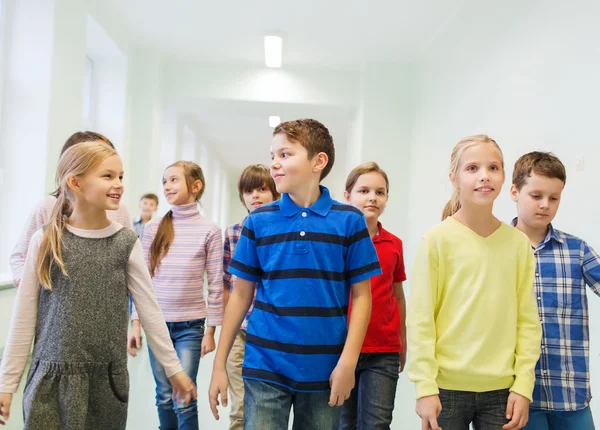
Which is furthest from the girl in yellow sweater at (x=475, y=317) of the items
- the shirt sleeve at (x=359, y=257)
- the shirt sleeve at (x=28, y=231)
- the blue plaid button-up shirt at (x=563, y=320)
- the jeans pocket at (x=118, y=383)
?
the shirt sleeve at (x=28, y=231)

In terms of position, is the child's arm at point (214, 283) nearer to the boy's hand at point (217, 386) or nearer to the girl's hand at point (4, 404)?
the boy's hand at point (217, 386)

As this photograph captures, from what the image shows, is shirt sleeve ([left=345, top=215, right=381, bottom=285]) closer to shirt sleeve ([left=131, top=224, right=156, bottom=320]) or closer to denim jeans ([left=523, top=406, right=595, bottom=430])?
denim jeans ([left=523, top=406, right=595, bottom=430])

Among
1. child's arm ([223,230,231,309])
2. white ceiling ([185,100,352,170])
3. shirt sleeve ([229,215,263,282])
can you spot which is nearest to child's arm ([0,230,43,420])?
shirt sleeve ([229,215,263,282])

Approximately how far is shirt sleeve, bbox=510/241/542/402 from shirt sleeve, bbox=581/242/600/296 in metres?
0.31

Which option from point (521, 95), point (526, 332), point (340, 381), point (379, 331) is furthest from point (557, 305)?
point (521, 95)

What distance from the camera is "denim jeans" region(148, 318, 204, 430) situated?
2.12 metres

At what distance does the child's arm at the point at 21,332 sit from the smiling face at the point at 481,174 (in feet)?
3.84

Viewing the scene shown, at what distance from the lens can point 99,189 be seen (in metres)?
1.49

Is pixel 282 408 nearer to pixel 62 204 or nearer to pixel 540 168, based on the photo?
pixel 62 204

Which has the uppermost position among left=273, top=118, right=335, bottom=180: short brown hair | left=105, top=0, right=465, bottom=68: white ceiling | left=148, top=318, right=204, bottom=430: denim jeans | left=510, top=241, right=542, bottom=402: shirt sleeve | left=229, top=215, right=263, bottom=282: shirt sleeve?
left=105, top=0, right=465, bottom=68: white ceiling

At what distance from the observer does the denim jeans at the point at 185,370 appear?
83.6 inches

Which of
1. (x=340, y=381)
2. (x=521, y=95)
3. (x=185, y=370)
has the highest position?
(x=521, y=95)

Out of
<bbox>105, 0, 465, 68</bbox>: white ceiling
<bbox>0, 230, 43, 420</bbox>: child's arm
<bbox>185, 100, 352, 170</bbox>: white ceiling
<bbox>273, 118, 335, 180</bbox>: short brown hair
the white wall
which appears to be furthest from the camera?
<bbox>185, 100, 352, 170</bbox>: white ceiling

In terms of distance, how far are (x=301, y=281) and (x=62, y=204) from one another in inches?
28.5
